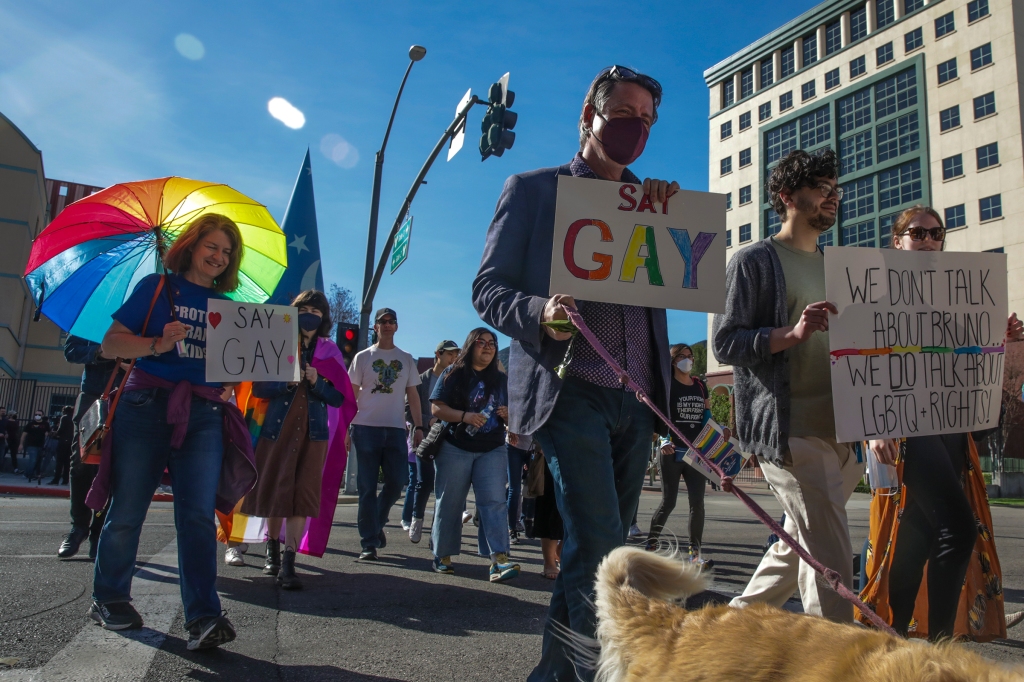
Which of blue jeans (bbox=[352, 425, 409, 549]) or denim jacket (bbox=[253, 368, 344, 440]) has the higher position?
denim jacket (bbox=[253, 368, 344, 440])

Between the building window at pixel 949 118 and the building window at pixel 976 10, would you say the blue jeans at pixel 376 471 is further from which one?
the building window at pixel 976 10

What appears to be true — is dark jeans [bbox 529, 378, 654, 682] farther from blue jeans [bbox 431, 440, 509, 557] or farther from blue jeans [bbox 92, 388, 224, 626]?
blue jeans [bbox 431, 440, 509, 557]

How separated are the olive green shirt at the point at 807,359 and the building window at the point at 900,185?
4512cm

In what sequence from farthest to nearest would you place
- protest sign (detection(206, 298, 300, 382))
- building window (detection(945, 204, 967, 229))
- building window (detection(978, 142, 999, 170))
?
building window (detection(945, 204, 967, 229))
building window (detection(978, 142, 999, 170))
protest sign (detection(206, 298, 300, 382))

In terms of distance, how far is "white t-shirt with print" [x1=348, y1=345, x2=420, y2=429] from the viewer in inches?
269

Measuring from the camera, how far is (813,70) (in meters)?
49.7

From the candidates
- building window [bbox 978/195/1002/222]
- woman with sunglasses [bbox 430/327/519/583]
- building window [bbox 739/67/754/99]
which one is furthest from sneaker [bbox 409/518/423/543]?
building window [bbox 739/67/754/99]

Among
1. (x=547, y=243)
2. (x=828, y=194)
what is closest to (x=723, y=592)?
(x=828, y=194)

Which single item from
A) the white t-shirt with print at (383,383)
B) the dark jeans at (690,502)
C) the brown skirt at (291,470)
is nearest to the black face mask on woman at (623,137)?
the brown skirt at (291,470)

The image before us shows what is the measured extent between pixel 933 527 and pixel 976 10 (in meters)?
47.5

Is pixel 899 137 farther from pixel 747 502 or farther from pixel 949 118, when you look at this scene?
pixel 747 502

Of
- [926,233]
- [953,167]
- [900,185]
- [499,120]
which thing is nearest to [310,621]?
[926,233]

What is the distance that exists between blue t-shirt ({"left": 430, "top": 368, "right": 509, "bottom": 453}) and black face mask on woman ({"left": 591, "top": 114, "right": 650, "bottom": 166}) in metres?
3.42

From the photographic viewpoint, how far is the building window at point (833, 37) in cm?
4841
